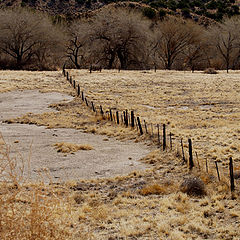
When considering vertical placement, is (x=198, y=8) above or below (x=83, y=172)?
above

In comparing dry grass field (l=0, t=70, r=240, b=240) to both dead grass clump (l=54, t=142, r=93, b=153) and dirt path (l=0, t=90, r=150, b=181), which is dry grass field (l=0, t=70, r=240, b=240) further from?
dead grass clump (l=54, t=142, r=93, b=153)

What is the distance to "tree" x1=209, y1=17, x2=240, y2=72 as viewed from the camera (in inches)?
2689

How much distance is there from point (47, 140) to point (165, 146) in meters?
5.97

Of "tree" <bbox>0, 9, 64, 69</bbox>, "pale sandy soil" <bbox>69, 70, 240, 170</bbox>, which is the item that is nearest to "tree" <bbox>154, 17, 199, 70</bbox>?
"pale sandy soil" <bbox>69, 70, 240, 170</bbox>

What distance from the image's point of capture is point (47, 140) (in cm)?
1750

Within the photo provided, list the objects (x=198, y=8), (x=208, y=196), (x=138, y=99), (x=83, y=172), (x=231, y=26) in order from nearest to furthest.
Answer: (x=208, y=196) → (x=83, y=172) → (x=138, y=99) → (x=231, y=26) → (x=198, y=8)

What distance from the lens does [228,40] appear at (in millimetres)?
68562

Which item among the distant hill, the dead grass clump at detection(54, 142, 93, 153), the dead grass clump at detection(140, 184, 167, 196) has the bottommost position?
the dead grass clump at detection(140, 184, 167, 196)

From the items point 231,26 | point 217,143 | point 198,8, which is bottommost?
point 217,143

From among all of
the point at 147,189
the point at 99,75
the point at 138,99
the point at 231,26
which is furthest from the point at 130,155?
the point at 231,26

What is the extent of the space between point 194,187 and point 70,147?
22.8 ft

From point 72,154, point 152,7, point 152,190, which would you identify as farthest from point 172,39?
point 152,190

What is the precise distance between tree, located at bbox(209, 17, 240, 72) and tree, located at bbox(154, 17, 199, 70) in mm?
4047

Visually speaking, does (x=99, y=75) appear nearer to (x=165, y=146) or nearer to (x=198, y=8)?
(x=165, y=146)
